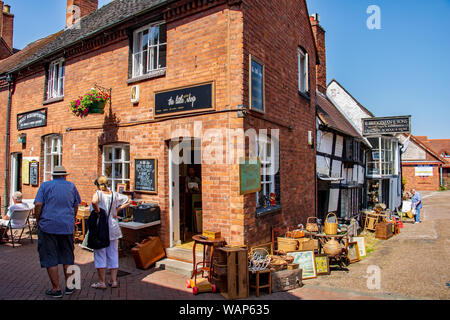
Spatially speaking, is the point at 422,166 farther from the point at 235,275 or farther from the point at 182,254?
the point at 235,275

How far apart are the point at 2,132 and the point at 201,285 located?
38.7ft

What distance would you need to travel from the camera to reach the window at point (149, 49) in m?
7.51

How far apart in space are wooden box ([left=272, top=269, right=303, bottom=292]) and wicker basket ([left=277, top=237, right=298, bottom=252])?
1167 millimetres

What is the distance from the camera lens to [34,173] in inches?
427

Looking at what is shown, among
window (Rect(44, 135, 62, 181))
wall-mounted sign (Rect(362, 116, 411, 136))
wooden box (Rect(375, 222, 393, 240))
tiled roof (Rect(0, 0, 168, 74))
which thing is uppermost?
tiled roof (Rect(0, 0, 168, 74))

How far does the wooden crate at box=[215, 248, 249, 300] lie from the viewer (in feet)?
16.4

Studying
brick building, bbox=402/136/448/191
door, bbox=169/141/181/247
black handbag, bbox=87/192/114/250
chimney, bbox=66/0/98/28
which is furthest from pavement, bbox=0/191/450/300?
brick building, bbox=402/136/448/191

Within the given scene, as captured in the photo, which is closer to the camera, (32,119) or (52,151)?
(52,151)

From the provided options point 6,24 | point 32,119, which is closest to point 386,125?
point 32,119

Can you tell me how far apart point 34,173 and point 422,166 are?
118 feet

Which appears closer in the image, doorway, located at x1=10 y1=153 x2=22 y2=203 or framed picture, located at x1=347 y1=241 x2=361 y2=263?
framed picture, located at x1=347 y1=241 x2=361 y2=263

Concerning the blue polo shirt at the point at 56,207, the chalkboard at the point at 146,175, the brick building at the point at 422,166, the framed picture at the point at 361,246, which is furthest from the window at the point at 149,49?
the brick building at the point at 422,166

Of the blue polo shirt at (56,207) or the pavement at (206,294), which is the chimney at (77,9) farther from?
the blue polo shirt at (56,207)

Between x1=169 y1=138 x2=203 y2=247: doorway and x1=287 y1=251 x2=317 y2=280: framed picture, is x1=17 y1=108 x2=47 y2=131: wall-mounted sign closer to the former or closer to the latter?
x1=169 y1=138 x2=203 y2=247: doorway
